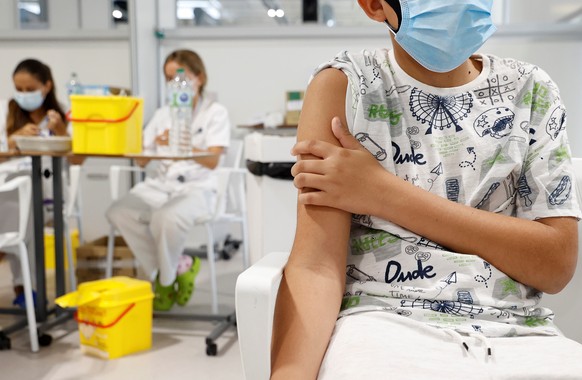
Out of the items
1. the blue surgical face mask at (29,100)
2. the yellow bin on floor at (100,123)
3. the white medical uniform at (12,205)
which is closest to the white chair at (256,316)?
the yellow bin on floor at (100,123)

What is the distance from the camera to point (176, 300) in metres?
3.20

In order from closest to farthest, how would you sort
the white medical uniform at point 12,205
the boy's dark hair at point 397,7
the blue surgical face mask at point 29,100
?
the boy's dark hair at point 397,7, the white medical uniform at point 12,205, the blue surgical face mask at point 29,100

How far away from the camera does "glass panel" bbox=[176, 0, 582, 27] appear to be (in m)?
4.29

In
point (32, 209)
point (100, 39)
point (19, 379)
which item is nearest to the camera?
Result: point (19, 379)

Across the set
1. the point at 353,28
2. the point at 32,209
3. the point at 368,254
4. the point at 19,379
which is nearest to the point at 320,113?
the point at 368,254

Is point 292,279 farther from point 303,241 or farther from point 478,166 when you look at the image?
point 478,166

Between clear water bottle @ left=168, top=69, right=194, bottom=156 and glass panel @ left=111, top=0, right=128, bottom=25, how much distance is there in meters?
1.25

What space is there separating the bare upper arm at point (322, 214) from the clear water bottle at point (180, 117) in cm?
174

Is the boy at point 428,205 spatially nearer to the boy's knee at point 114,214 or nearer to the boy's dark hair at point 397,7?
the boy's dark hair at point 397,7

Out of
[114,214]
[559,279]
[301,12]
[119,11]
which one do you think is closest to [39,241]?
[114,214]

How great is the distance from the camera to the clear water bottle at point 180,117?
2859 mm

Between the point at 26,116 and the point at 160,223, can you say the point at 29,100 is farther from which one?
the point at 160,223

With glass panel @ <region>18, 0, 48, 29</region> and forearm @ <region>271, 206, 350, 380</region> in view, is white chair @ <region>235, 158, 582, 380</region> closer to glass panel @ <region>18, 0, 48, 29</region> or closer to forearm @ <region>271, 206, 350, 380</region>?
forearm @ <region>271, 206, 350, 380</region>

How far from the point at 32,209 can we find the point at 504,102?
8.18 feet
